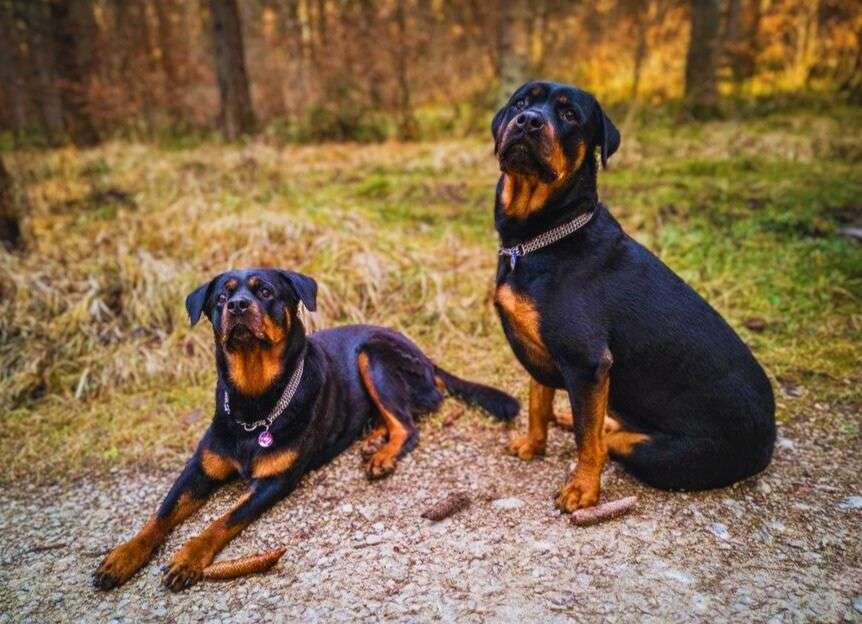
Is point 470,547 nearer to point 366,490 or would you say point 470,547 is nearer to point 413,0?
point 366,490

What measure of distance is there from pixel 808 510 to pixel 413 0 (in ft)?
37.8

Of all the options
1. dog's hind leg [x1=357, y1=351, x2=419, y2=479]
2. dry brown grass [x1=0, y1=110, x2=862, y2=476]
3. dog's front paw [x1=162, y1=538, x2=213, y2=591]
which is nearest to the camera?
dog's front paw [x1=162, y1=538, x2=213, y2=591]

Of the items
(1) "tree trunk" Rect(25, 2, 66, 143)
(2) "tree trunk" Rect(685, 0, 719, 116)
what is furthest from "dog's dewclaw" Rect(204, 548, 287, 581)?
(2) "tree trunk" Rect(685, 0, 719, 116)

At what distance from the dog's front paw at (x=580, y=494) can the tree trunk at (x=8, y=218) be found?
5.42 meters

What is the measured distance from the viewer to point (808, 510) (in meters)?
2.76

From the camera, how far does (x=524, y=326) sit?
2.75 meters

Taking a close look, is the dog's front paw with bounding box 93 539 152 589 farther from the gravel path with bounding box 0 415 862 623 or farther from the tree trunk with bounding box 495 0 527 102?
the tree trunk with bounding box 495 0 527 102

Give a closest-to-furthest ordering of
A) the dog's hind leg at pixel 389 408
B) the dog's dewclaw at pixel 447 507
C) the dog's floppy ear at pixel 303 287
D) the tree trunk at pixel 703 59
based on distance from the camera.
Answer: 1. the dog's dewclaw at pixel 447 507
2. the dog's floppy ear at pixel 303 287
3. the dog's hind leg at pixel 389 408
4. the tree trunk at pixel 703 59

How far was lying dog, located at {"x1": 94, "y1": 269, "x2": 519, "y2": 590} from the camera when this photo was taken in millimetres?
2666

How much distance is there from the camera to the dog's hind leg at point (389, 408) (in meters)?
3.32

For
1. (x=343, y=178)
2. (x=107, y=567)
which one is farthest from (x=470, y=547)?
(x=343, y=178)

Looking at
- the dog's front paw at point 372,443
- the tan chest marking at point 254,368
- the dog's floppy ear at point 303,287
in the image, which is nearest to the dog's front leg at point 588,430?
the dog's front paw at point 372,443

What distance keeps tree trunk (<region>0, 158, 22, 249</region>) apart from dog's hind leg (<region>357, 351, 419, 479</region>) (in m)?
4.05

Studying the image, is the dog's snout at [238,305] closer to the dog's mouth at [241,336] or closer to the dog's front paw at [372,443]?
the dog's mouth at [241,336]
